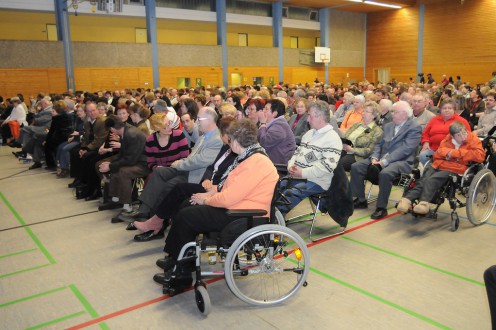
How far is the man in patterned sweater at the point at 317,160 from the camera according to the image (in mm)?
3580

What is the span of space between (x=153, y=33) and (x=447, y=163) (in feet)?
47.2

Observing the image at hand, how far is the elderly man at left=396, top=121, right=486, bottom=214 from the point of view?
3.77 meters

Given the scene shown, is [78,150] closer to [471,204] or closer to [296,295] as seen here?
[296,295]

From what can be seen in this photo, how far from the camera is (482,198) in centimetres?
390

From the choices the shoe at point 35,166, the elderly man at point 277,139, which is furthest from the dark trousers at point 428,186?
the shoe at point 35,166

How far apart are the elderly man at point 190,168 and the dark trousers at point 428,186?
6.43 ft

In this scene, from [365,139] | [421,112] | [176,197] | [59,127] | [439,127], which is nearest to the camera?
[176,197]

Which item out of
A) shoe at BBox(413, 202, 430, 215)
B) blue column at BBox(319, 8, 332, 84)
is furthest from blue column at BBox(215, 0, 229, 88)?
shoe at BBox(413, 202, 430, 215)

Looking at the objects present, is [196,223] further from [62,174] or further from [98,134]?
[62,174]

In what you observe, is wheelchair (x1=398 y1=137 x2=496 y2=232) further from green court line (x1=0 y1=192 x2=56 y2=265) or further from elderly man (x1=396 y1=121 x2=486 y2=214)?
green court line (x1=0 y1=192 x2=56 y2=265)

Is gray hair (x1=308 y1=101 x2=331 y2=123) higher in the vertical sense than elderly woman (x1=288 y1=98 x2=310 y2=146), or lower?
higher

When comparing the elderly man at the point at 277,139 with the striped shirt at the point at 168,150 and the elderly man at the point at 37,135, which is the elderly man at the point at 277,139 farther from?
the elderly man at the point at 37,135

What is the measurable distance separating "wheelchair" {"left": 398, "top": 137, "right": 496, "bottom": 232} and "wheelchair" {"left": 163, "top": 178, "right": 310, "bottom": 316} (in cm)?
193

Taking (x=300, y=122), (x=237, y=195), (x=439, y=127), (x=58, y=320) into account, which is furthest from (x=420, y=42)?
(x=58, y=320)
